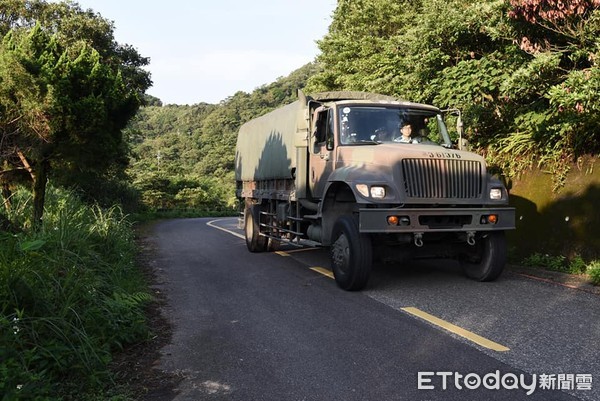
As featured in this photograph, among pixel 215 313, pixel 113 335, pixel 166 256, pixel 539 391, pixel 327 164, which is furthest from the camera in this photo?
pixel 166 256

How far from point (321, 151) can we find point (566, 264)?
176 inches

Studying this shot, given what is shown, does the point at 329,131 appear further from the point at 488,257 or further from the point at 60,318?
the point at 60,318

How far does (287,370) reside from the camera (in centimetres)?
394

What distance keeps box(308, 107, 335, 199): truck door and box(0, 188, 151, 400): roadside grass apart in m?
3.28

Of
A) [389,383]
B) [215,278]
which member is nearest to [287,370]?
[389,383]

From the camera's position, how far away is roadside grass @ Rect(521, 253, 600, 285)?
6895mm

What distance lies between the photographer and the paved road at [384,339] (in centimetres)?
358

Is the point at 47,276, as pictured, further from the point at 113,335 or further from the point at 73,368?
the point at 73,368

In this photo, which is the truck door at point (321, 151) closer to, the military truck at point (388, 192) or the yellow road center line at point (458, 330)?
the military truck at point (388, 192)

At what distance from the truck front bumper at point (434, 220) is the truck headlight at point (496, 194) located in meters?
0.22

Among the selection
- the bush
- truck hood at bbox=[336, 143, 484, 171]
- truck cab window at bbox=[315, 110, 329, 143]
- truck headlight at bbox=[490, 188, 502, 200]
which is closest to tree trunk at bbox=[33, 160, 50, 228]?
truck cab window at bbox=[315, 110, 329, 143]

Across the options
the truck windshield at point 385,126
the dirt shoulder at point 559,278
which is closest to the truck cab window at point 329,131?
the truck windshield at point 385,126

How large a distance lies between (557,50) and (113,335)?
7740mm

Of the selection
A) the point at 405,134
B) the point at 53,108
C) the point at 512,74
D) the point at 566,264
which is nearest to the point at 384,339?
the point at 405,134
